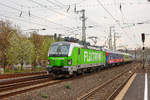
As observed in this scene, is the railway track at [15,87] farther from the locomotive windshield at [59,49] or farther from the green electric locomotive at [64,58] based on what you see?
the locomotive windshield at [59,49]

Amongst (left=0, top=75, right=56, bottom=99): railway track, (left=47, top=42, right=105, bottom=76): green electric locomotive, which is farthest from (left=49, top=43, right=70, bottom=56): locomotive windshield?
(left=0, top=75, right=56, bottom=99): railway track

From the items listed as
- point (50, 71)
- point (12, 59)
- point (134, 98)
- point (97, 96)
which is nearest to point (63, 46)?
point (50, 71)

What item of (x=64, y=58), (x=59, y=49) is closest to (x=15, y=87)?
(x=64, y=58)

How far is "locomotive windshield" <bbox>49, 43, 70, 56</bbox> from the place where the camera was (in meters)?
16.7

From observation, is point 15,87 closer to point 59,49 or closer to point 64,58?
point 64,58

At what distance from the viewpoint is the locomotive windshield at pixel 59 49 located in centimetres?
1667

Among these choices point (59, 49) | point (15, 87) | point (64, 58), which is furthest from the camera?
point (59, 49)

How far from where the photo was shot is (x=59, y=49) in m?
17.0

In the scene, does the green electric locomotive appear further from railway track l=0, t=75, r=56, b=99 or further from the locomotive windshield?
railway track l=0, t=75, r=56, b=99

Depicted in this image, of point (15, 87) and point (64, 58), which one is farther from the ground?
point (64, 58)

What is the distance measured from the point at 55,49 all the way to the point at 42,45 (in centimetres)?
2490

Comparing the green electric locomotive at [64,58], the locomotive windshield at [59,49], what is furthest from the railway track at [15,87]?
the locomotive windshield at [59,49]

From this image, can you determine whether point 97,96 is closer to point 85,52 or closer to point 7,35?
point 85,52

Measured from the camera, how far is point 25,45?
33.4 meters
